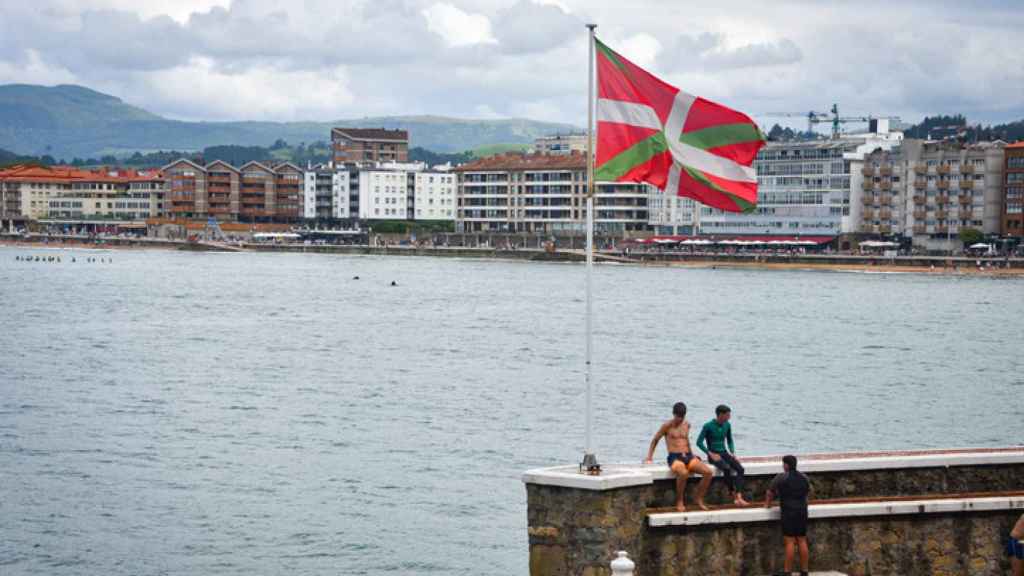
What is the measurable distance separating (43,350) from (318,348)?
39.2ft

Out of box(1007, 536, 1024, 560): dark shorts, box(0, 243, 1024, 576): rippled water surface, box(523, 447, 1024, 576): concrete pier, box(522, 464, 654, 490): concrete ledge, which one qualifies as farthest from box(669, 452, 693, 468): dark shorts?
box(0, 243, 1024, 576): rippled water surface

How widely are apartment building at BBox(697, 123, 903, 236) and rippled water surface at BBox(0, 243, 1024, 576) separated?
67.5 metres

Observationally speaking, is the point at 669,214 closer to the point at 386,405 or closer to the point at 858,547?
the point at 386,405

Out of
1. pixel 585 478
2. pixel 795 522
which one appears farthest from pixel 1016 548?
Result: pixel 585 478

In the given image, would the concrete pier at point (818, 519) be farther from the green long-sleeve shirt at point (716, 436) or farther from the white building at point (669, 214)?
the white building at point (669, 214)

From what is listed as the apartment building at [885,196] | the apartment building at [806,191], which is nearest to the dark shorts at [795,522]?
the apartment building at [885,196]

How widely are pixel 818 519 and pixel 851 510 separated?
44 cm

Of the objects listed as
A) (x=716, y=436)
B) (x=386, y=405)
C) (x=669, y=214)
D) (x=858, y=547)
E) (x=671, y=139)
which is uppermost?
(x=671, y=139)

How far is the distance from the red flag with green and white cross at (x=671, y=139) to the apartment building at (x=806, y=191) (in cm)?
15885

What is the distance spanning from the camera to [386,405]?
4762 centimetres

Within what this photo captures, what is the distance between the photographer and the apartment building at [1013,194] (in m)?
162

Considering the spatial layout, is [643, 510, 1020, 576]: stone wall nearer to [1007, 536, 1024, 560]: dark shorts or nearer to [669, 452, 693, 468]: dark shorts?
[669, 452, 693, 468]: dark shorts

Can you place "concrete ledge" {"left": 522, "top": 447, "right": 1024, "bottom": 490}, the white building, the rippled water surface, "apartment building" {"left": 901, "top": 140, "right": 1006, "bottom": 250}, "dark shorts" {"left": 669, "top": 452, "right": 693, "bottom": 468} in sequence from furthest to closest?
the white building
"apartment building" {"left": 901, "top": 140, "right": 1006, "bottom": 250}
the rippled water surface
"dark shorts" {"left": 669, "top": 452, "right": 693, "bottom": 468}
"concrete ledge" {"left": 522, "top": 447, "right": 1024, "bottom": 490}

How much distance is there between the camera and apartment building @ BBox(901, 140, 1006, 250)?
167 metres
